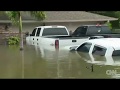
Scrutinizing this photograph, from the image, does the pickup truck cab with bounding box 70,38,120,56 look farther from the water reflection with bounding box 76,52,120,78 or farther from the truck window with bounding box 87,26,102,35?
the truck window with bounding box 87,26,102,35

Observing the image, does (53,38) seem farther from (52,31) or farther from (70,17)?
(70,17)

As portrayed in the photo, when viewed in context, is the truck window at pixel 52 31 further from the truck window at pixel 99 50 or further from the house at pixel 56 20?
the house at pixel 56 20

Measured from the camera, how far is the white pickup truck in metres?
12.8

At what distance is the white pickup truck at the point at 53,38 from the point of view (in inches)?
504

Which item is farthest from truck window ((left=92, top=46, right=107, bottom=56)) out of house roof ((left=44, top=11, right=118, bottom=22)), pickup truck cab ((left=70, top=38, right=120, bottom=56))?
house roof ((left=44, top=11, right=118, bottom=22))

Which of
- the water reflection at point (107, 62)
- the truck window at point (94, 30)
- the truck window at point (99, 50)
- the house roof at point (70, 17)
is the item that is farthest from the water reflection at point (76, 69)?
the house roof at point (70, 17)

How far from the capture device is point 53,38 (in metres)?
13.1

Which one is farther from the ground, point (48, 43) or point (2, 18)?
point (2, 18)
